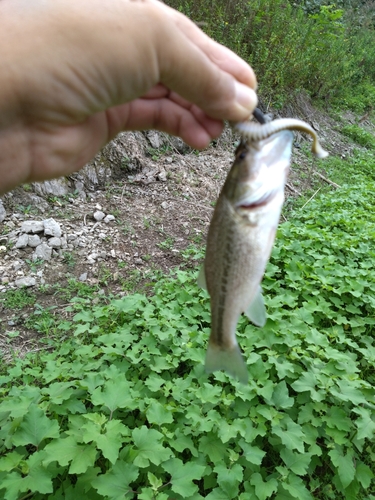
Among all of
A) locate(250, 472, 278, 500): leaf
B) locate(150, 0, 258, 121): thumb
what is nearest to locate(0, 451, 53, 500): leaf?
locate(250, 472, 278, 500): leaf

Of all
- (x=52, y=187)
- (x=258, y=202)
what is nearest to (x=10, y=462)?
(x=258, y=202)

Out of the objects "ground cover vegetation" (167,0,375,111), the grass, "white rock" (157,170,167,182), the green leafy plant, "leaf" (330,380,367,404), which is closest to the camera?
the green leafy plant

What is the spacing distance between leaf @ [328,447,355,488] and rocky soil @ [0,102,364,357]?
2834 millimetres

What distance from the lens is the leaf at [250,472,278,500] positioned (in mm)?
2354

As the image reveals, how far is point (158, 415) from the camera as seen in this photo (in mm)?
2549

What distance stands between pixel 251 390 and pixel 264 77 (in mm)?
7968

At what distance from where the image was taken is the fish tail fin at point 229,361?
5.98 feet

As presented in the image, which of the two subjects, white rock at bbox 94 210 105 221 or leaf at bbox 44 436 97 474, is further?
white rock at bbox 94 210 105 221

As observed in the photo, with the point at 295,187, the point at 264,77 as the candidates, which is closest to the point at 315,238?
the point at 295,187

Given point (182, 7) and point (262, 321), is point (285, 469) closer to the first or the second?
point (262, 321)

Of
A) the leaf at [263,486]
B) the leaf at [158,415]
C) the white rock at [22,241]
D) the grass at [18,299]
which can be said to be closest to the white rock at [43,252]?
the white rock at [22,241]

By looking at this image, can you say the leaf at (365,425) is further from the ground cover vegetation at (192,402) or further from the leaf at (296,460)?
the leaf at (296,460)

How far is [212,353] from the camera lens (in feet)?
6.09

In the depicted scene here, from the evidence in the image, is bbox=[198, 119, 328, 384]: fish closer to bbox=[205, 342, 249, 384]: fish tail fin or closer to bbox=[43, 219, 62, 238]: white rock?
bbox=[205, 342, 249, 384]: fish tail fin
